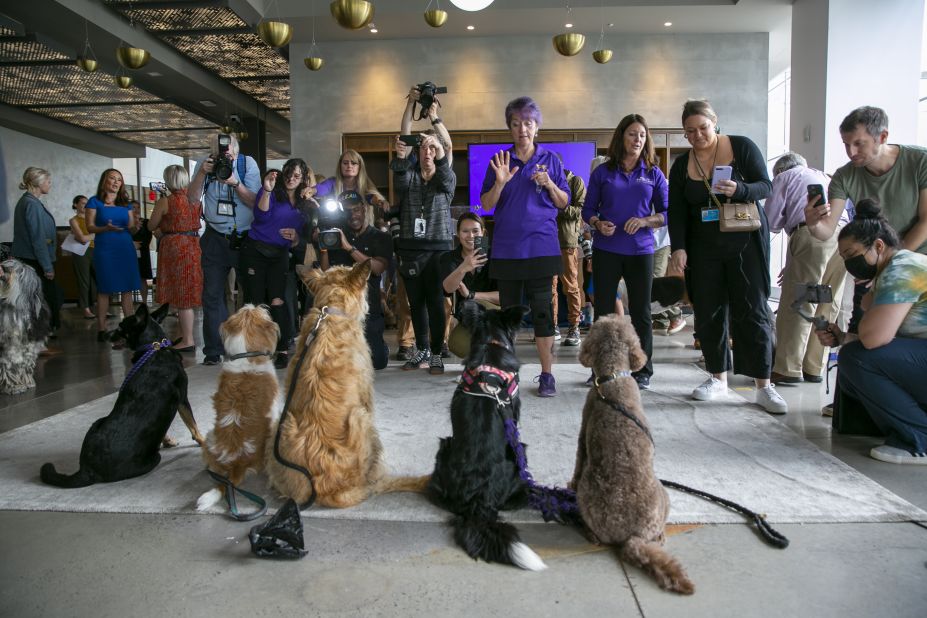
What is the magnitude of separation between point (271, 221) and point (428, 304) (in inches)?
54.5

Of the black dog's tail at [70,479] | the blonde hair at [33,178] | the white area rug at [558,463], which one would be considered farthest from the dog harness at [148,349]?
the blonde hair at [33,178]

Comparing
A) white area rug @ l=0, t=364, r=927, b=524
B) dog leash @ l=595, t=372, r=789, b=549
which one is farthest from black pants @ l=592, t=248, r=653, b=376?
dog leash @ l=595, t=372, r=789, b=549

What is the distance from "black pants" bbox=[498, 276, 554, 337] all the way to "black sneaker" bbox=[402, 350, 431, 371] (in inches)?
47.9

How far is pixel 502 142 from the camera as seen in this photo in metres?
9.49

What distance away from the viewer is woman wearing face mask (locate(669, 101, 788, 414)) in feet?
11.0

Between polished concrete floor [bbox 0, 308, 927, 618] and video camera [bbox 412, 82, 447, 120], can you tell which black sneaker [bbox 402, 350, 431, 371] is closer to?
video camera [bbox 412, 82, 447, 120]

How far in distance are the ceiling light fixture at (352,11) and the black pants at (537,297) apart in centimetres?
325

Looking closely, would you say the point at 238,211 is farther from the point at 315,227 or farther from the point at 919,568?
the point at 919,568

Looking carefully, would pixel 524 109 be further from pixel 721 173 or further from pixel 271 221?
pixel 271 221

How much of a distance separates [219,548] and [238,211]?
336 centimetres

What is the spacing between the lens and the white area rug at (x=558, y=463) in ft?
7.21

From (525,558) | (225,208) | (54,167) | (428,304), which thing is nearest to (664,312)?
(428,304)

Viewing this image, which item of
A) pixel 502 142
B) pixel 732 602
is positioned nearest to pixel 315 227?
pixel 732 602

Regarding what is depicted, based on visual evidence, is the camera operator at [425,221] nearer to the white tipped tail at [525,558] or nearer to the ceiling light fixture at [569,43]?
the white tipped tail at [525,558]
